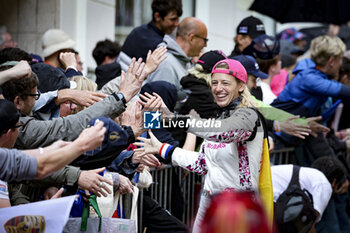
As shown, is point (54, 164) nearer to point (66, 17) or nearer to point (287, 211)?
point (287, 211)

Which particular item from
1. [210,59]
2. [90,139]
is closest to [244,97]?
[210,59]

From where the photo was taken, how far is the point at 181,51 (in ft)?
21.9

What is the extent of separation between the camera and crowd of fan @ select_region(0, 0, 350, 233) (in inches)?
142

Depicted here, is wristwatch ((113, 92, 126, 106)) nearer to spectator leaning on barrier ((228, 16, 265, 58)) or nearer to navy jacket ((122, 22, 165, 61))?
navy jacket ((122, 22, 165, 61))

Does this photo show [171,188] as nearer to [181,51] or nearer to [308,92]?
[181,51]

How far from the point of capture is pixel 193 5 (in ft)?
40.3

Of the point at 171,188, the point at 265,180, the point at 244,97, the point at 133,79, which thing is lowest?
the point at 171,188

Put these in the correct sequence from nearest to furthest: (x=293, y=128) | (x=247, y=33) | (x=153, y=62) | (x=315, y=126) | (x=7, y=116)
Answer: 1. (x=7, y=116)
2. (x=153, y=62)
3. (x=293, y=128)
4. (x=315, y=126)
5. (x=247, y=33)

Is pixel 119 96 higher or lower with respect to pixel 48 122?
higher

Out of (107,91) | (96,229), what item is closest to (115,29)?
(107,91)

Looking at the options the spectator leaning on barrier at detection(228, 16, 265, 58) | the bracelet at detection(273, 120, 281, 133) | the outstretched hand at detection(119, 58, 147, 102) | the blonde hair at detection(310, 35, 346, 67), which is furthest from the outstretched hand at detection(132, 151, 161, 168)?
the blonde hair at detection(310, 35, 346, 67)

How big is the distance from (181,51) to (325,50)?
85.0 inches

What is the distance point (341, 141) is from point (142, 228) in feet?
12.9

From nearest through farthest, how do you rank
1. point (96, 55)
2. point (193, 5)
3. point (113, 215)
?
point (113, 215), point (96, 55), point (193, 5)
